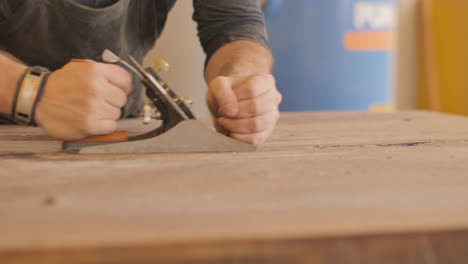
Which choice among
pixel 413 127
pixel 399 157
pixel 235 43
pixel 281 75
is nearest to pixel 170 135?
pixel 399 157

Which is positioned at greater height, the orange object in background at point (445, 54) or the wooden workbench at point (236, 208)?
the wooden workbench at point (236, 208)

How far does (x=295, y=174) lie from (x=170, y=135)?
0.27m

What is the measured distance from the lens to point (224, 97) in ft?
2.68

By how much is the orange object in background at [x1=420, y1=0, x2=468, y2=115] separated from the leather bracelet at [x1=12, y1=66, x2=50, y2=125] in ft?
8.37

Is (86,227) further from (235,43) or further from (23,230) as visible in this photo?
(235,43)

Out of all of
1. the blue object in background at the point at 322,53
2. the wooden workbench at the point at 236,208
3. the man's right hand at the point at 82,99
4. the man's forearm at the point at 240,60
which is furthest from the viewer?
the blue object in background at the point at 322,53

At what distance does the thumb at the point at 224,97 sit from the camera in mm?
815

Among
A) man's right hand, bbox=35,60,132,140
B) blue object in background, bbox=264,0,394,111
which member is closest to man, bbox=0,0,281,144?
man's right hand, bbox=35,60,132,140

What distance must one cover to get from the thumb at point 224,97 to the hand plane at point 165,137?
5 centimetres

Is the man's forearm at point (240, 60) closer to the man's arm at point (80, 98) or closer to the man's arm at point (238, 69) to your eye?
the man's arm at point (238, 69)

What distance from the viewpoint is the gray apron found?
3.92 feet

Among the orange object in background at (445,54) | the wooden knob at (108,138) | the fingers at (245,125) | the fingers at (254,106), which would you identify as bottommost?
the orange object in background at (445,54)

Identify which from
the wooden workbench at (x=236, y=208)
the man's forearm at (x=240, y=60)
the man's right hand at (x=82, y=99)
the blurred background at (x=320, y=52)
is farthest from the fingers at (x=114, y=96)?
the blurred background at (x=320, y=52)

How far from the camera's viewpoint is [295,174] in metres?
0.61
